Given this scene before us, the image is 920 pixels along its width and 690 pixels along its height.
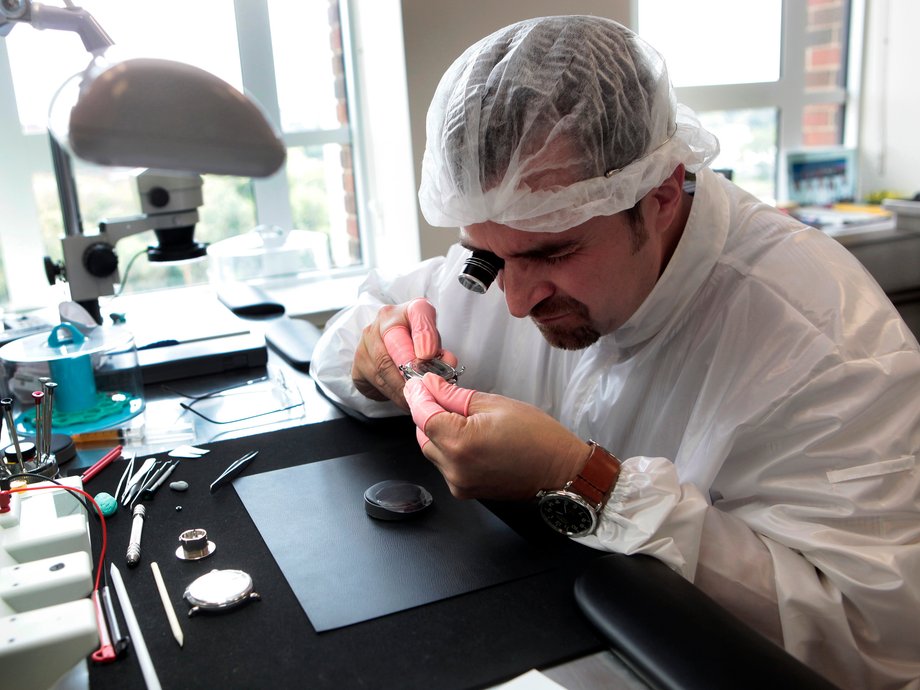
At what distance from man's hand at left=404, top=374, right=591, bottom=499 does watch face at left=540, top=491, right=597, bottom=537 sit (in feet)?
0.09

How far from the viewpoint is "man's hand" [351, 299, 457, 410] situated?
1.30m

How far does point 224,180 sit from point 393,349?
4.68 feet

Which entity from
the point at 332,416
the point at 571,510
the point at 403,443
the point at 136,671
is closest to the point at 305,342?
the point at 332,416

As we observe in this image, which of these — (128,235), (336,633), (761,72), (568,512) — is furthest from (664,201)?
(761,72)

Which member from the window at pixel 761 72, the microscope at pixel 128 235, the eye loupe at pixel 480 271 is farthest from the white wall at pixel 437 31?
the eye loupe at pixel 480 271

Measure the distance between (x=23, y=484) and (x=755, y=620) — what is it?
883mm

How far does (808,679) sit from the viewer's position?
0.67 m

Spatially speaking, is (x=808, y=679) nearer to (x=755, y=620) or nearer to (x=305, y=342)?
(x=755, y=620)

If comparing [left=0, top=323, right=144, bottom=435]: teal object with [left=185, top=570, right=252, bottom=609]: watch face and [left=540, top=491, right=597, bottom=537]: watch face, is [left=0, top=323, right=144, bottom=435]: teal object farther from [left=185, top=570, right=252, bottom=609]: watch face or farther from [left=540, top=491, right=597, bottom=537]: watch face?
[left=540, top=491, right=597, bottom=537]: watch face

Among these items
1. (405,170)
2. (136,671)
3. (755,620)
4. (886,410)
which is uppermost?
(405,170)

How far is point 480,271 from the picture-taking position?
3.59 ft

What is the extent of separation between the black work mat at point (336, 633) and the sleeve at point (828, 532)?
11cm

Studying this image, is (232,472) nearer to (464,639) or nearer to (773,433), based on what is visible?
(464,639)

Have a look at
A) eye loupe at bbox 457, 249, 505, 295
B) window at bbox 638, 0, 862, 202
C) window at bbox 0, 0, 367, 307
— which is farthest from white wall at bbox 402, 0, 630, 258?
eye loupe at bbox 457, 249, 505, 295
